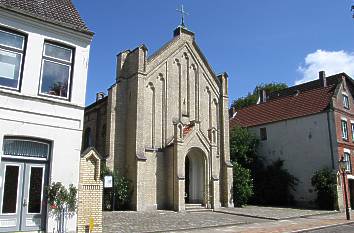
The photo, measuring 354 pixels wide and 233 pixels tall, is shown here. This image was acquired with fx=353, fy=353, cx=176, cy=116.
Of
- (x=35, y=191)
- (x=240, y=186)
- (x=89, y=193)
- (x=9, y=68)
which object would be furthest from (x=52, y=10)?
(x=240, y=186)

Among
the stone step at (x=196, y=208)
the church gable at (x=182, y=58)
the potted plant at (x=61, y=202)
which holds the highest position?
the church gable at (x=182, y=58)

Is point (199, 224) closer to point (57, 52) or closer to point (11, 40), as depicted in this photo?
point (57, 52)

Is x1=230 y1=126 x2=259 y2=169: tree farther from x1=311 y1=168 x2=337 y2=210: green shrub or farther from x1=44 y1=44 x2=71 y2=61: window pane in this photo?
x1=44 y1=44 x2=71 y2=61: window pane

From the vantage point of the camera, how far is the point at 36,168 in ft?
41.4

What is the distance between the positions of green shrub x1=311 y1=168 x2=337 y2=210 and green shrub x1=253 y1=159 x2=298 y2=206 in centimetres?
329

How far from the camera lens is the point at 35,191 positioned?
1252cm

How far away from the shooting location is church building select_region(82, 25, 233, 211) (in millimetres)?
24016

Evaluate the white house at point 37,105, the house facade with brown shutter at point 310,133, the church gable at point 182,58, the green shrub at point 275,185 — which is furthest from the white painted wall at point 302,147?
the white house at point 37,105

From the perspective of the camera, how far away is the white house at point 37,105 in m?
12.1

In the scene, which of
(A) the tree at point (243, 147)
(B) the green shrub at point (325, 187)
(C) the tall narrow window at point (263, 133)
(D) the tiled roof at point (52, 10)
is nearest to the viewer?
(D) the tiled roof at point (52, 10)

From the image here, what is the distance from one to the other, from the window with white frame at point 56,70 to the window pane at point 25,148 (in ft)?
6.41

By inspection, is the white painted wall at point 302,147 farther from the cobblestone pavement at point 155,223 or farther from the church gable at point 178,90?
the cobblestone pavement at point 155,223

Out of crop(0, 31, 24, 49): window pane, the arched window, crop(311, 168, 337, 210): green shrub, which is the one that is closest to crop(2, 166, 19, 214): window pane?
crop(0, 31, 24, 49): window pane

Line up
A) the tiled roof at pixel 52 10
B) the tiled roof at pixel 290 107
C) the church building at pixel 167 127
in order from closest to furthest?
the tiled roof at pixel 52 10 → the church building at pixel 167 127 → the tiled roof at pixel 290 107
